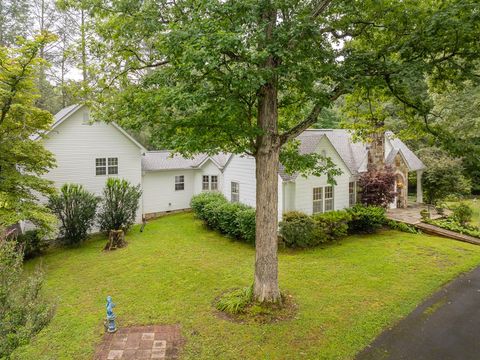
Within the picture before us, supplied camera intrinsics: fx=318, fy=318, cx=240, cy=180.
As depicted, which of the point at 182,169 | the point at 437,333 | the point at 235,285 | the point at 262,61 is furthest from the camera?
the point at 182,169

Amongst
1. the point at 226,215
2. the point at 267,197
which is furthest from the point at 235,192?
the point at 267,197

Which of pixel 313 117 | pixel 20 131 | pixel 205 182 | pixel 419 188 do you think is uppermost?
pixel 20 131

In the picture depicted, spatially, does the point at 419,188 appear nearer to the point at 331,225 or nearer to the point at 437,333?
the point at 331,225

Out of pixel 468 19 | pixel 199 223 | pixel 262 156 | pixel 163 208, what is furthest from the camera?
pixel 163 208

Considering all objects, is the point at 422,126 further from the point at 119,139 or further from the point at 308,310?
the point at 119,139

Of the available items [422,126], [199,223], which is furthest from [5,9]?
[422,126]

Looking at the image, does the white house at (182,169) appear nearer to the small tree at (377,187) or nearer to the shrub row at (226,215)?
the small tree at (377,187)

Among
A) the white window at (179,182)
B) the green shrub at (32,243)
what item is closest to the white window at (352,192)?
the white window at (179,182)
